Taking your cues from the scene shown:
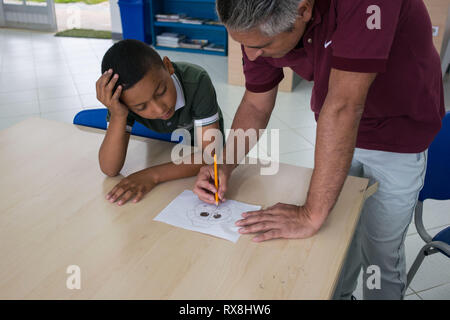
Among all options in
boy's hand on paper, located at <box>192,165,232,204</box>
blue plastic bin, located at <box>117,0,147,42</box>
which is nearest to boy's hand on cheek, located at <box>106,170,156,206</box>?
boy's hand on paper, located at <box>192,165,232,204</box>

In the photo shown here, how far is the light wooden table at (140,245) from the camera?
81 cm

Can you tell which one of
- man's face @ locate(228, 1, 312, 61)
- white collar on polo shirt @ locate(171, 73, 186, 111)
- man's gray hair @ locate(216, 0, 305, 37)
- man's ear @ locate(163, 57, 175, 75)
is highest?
man's gray hair @ locate(216, 0, 305, 37)

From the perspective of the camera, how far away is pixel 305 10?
878 millimetres

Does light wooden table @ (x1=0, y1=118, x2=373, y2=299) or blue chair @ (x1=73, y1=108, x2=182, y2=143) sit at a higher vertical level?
blue chair @ (x1=73, y1=108, x2=182, y2=143)

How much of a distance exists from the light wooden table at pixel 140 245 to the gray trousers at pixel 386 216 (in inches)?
4.6

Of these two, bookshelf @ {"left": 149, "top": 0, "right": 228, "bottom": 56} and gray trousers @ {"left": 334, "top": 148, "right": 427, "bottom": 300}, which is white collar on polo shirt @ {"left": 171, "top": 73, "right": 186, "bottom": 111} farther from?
bookshelf @ {"left": 149, "top": 0, "right": 228, "bottom": 56}

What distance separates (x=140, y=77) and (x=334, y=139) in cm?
60

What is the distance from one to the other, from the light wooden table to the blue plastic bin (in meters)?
5.11

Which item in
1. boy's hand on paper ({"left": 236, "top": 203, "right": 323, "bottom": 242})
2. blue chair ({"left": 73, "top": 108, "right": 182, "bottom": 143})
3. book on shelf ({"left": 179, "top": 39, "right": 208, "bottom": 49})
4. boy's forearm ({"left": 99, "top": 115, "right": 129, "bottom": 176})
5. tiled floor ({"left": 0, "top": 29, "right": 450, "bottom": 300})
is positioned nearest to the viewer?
boy's hand on paper ({"left": 236, "top": 203, "right": 323, "bottom": 242})

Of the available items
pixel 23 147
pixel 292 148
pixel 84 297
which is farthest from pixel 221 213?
pixel 292 148

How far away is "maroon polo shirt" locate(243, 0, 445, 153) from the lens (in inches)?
32.5

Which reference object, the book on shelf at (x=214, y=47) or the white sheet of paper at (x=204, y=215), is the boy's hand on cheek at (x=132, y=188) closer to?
the white sheet of paper at (x=204, y=215)

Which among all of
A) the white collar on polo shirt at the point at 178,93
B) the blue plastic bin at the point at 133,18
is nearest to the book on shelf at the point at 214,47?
the blue plastic bin at the point at 133,18
